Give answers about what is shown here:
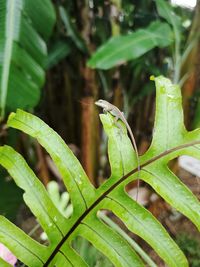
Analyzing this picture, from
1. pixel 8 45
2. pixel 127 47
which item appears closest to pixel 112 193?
pixel 8 45

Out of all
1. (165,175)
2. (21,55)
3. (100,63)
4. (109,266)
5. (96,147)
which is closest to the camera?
(165,175)

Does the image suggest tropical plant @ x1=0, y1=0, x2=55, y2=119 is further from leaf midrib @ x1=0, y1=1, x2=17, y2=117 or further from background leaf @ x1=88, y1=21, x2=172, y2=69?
background leaf @ x1=88, y1=21, x2=172, y2=69

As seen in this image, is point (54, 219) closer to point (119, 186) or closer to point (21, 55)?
point (119, 186)

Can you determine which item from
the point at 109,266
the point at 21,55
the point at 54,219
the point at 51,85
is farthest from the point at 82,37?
the point at 54,219

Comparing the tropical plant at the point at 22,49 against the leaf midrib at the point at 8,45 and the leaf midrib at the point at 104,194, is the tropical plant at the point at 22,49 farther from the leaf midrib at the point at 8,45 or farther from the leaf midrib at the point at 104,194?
the leaf midrib at the point at 104,194

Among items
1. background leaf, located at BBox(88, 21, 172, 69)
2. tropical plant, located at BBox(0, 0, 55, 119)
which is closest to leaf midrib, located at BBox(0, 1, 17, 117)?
tropical plant, located at BBox(0, 0, 55, 119)

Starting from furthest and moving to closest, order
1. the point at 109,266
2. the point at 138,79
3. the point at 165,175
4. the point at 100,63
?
the point at 138,79 → the point at 100,63 → the point at 109,266 → the point at 165,175

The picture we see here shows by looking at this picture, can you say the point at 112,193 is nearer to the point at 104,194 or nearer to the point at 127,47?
the point at 104,194

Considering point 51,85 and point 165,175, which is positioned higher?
point 51,85
